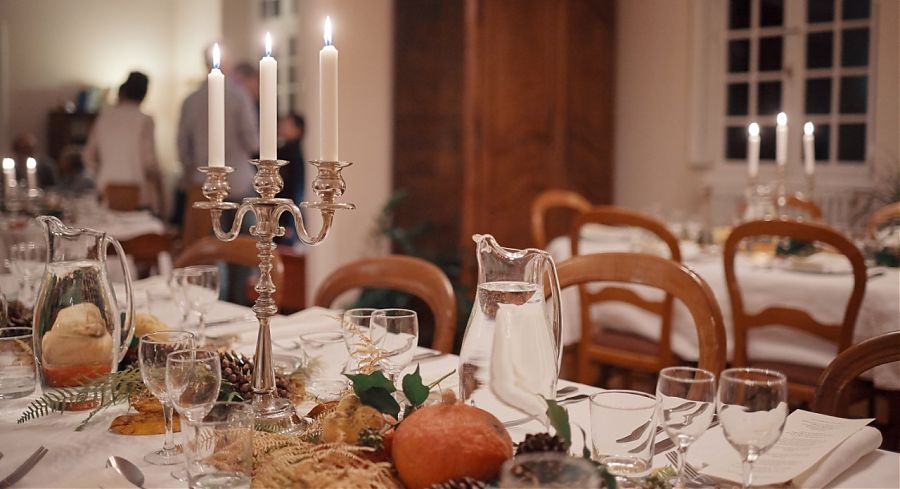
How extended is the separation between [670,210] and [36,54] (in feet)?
20.3

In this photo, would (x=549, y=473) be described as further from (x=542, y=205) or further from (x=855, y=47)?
(x=855, y=47)

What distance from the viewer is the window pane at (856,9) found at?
4.71 meters

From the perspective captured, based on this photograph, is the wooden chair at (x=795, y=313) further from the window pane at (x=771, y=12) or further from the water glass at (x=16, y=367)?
the window pane at (x=771, y=12)

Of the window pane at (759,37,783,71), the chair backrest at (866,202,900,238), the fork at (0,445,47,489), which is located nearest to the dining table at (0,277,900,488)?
the fork at (0,445,47,489)

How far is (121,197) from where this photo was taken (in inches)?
182

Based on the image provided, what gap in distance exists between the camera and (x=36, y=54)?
27.1 ft

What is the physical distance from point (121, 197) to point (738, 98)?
358cm

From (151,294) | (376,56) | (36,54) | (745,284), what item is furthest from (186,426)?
(36,54)

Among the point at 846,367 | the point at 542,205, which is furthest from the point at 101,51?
the point at 846,367

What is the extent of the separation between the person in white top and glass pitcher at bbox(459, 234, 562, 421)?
174 inches

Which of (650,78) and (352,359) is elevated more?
(650,78)

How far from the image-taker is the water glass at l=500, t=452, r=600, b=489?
2.07 feet

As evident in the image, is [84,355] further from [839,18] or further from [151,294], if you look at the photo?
[839,18]

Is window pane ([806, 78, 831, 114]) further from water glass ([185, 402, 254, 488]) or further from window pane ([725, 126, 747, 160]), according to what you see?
water glass ([185, 402, 254, 488])
